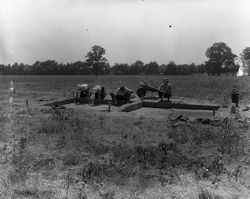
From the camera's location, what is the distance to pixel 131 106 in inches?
655

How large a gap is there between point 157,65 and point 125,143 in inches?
4720

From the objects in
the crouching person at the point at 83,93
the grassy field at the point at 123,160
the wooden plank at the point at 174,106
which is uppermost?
the crouching person at the point at 83,93

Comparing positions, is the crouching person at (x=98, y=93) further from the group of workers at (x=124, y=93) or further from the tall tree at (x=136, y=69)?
the tall tree at (x=136, y=69)

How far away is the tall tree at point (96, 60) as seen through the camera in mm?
120831

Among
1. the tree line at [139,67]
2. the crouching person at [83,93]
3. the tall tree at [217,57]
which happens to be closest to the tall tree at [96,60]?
the tree line at [139,67]

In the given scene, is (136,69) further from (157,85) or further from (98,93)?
(98,93)

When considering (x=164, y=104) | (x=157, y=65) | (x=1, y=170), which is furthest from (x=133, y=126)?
(x=157, y=65)

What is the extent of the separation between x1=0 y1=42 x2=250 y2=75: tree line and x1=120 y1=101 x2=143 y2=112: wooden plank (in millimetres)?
97077

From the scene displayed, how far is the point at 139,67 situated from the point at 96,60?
16407 mm

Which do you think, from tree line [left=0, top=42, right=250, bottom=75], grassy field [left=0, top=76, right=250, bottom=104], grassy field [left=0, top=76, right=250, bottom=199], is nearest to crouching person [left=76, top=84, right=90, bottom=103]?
grassy field [left=0, top=76, right=250, bottom=104]

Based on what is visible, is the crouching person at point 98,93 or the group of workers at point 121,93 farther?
the crouching person at point 98,93

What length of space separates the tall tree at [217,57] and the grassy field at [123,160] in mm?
102771

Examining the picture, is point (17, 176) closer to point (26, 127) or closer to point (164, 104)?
point (26, 127)

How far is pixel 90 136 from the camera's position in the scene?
381 inches
